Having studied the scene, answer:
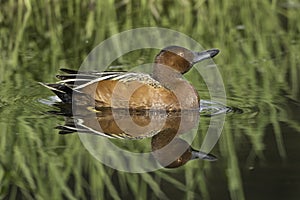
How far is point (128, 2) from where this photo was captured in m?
8.91

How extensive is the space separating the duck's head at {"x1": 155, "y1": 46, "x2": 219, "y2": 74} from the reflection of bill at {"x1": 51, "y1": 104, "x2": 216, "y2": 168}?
40 cm

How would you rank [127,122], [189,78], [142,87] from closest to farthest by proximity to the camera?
[127,122] < [142,87] < [189,78]

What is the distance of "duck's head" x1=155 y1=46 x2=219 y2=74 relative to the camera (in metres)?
5.91

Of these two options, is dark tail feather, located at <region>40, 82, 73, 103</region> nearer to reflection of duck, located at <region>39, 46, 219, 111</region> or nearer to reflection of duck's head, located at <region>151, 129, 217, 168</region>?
reflection of duck, located at <region>39, 46, 219, 111</region>

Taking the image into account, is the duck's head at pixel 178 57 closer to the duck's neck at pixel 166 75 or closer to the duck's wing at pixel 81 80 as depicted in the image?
the duck's neck at pixel 166 75

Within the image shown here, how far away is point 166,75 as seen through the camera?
19.4ft

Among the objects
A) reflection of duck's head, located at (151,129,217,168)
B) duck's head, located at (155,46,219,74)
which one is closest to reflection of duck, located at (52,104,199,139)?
reflection of duck's head, located at (151,129,217,168)

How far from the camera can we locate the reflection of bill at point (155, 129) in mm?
4805

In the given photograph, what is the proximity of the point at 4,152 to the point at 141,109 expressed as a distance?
1.19m

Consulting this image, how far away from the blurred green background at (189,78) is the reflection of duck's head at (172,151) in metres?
0.09

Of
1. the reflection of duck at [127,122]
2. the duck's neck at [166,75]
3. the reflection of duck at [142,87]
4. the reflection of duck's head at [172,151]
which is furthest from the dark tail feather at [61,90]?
the reflection of duck's head at [172,151]

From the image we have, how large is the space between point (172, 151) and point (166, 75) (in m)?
1.10

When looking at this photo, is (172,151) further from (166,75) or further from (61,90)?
(61,90)

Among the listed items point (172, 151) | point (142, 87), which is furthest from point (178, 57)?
point (172, 151)
